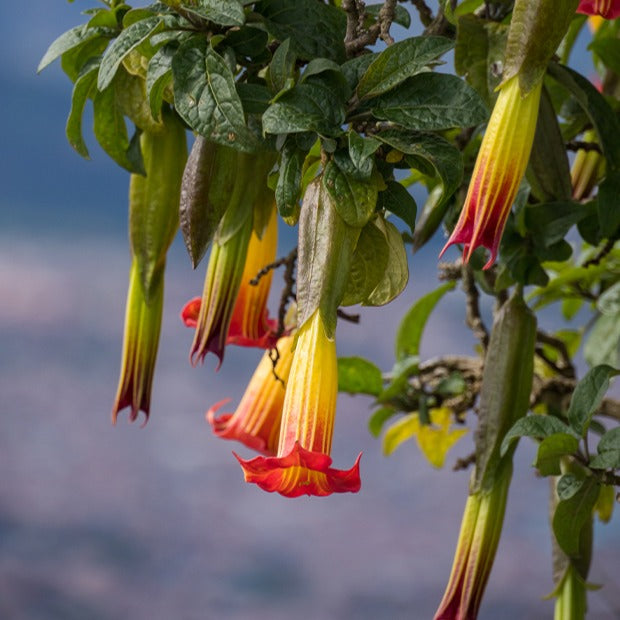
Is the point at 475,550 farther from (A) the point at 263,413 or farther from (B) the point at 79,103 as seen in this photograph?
(B) the point at 79,103

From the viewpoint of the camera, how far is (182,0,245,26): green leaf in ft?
1.92

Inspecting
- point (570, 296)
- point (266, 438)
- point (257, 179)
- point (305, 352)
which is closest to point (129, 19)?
point (257, 179)

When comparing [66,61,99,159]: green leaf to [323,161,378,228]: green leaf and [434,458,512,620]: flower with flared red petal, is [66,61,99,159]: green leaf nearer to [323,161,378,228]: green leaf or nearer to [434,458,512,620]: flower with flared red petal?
[323,161,378,228]: green leaf

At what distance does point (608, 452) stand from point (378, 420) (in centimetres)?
48

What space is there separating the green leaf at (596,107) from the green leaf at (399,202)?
0.70 feet

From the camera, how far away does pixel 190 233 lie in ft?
2.16

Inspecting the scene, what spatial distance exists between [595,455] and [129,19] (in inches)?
17.4

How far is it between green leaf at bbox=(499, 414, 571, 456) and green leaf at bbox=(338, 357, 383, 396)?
1.28 feet

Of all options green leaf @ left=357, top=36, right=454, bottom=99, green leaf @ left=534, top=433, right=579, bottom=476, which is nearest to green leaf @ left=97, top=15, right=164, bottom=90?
green leaf @ left=357, top=36, right=454, bottom=99

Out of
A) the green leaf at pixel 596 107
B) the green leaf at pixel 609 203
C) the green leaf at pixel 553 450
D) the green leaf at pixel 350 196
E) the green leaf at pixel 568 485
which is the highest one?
the green leaf at pixel 596 107

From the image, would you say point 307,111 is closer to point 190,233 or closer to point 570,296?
point 190,233

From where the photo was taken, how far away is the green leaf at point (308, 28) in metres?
0.64

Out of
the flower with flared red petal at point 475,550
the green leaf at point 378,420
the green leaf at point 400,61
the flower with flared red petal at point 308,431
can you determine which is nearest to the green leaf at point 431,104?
the green leaf at point 400,61

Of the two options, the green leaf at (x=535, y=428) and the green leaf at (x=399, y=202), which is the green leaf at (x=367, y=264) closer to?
the green leaf at (x=399, y=202)
